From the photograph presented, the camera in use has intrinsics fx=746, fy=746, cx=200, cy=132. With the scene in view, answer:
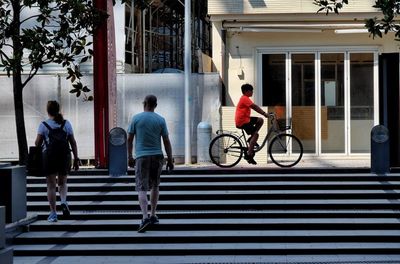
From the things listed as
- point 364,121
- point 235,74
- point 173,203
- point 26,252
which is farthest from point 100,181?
point 364,121

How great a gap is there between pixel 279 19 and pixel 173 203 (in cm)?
718

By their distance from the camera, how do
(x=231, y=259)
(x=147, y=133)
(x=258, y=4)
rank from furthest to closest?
(x=258, y=4)
(x=147, y=133)
(x=231, y=259)

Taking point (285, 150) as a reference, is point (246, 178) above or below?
below

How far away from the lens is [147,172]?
1013 centimetres

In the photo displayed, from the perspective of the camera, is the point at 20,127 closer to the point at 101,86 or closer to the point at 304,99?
the point at 101,86

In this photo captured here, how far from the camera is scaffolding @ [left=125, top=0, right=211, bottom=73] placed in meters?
19.4

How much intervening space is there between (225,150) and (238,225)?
4086 mm

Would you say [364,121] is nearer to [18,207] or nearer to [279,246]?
[279,246]

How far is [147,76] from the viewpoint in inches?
666

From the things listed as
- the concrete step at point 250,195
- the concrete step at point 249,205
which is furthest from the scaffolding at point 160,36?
the concrete step at point 249,205

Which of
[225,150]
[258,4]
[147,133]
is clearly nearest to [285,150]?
[225,150]

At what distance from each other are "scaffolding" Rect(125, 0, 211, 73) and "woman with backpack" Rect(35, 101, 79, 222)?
7285 millimetres

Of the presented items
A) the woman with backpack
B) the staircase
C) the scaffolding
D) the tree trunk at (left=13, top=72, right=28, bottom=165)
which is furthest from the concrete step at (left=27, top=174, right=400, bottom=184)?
the scaffolding

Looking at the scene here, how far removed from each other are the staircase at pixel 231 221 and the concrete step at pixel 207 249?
1 centimetres
